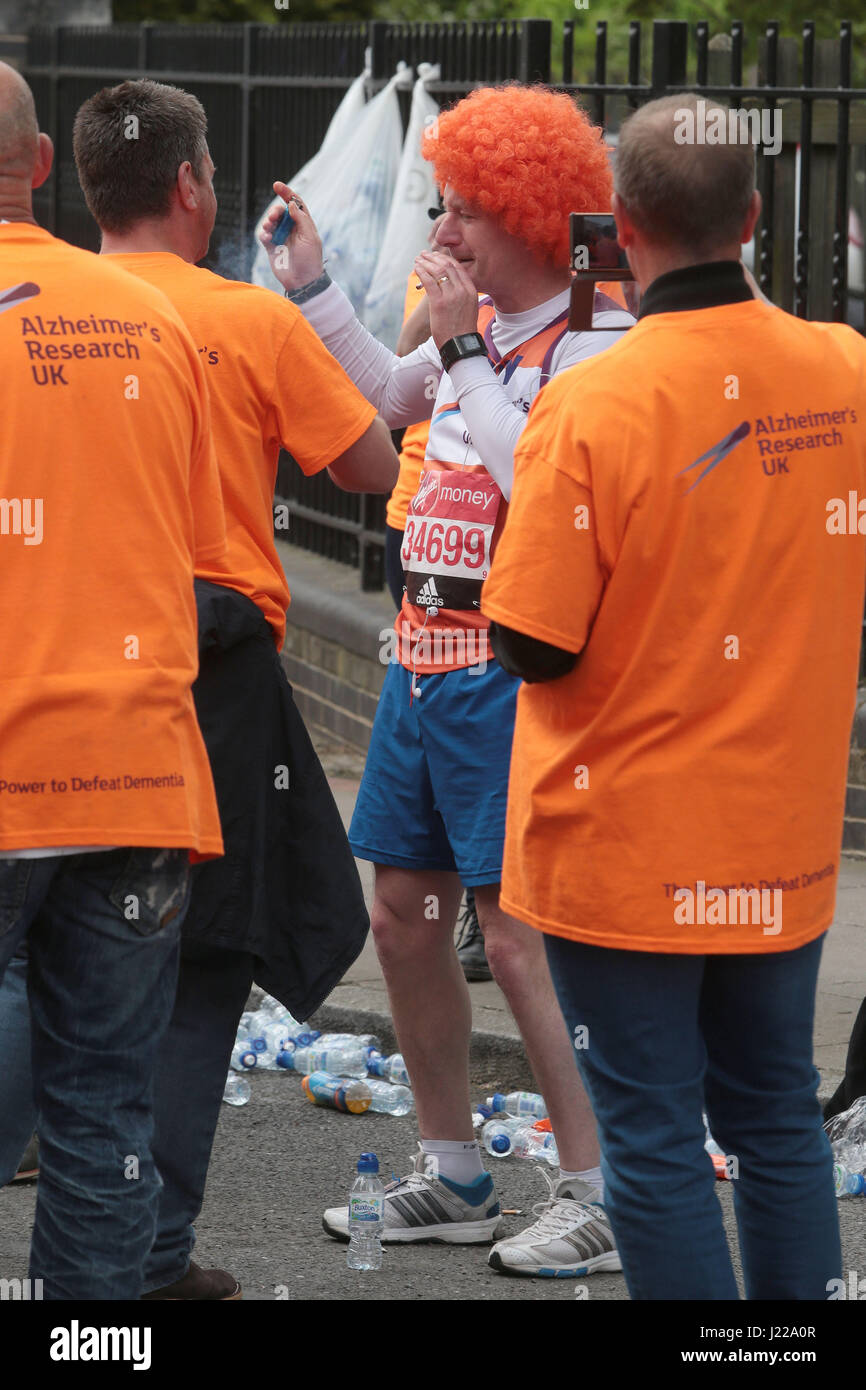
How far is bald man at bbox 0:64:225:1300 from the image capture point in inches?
110

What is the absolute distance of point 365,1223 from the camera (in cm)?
395

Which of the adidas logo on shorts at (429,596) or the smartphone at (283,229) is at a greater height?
the smartphone at (283,229)

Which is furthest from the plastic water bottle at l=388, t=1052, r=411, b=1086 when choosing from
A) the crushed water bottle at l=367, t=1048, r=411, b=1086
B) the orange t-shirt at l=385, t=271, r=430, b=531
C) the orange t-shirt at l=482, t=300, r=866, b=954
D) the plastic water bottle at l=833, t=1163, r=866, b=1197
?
the orange t-shirt at l=482, t=300, r=866, b=954

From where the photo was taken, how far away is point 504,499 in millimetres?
3775

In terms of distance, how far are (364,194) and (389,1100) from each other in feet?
15.1

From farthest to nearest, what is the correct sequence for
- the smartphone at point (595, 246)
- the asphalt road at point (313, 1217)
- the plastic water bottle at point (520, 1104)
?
the plastic water bottle at point (520, 1104), the asphalt road at point (313, 1217), the smartphone at point (595, 246)

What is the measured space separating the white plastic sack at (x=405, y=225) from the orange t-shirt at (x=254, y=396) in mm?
4575

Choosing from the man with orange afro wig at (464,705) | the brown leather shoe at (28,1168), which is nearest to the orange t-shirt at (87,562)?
the man with orange afro wig at (464,705)

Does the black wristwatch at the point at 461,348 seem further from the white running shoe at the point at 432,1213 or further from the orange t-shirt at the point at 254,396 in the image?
the white running shoe at the point at 432,1213

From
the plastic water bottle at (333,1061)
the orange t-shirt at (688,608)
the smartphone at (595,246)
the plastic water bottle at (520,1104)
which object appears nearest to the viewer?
the orange t-shirt at (688,608)

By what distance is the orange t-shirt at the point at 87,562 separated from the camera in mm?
2781

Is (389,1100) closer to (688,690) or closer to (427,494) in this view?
(427,494)

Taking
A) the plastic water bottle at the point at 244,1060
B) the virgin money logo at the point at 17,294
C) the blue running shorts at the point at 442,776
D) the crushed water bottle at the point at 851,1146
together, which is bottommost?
the plastic water bottle at the point at 244,1060
